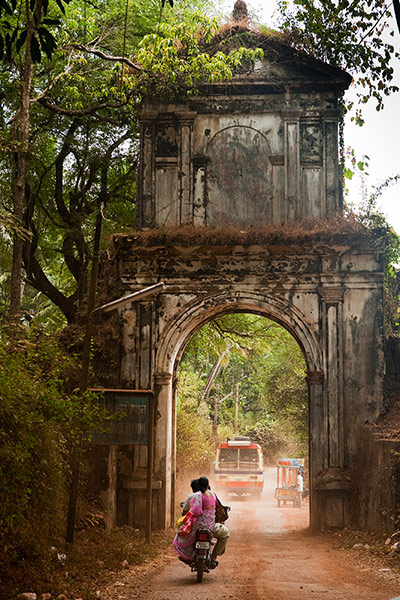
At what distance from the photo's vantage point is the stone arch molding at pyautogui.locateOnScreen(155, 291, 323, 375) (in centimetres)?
1448

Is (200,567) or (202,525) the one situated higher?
(202,525)

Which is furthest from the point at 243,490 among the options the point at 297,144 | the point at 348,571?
the point at 348,571

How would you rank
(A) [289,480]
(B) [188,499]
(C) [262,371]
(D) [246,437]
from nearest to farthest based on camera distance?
(B) [188,499] < (A) [289,480] < (D) [246,437] < (C) [262,371]

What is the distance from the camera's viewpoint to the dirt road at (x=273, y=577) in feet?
25.7

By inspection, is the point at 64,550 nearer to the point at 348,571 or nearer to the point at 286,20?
the point at 348,571

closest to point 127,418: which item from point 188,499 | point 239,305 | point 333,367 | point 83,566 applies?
point 188,499

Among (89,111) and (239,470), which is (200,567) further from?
(239,470)

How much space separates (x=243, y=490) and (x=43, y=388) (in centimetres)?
2212

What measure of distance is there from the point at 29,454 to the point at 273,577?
3.83 meters

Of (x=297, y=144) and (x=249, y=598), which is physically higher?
(x=297, y=144)

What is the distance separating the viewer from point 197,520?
9.14 m

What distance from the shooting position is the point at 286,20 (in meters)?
16.6

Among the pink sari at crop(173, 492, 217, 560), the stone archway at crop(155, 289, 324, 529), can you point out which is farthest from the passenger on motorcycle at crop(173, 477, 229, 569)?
the stone archway at crop(155, 289, 324, 529)

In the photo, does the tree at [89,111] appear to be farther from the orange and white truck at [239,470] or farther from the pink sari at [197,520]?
the orange and white truck at [239,470]
